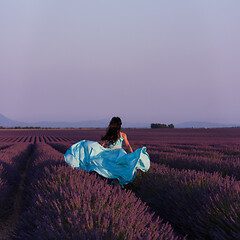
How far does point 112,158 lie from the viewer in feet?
16.9

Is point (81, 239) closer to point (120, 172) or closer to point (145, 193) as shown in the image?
point (145, 193)

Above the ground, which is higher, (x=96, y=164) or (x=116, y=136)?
(x=116, y=136)

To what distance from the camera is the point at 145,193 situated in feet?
14.8

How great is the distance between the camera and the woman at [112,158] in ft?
16.3

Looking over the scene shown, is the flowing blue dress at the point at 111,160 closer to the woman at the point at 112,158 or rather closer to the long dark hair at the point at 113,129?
the woman at the point at 112,158

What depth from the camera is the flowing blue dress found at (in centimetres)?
495

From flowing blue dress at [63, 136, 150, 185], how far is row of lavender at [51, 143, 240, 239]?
13.4 inches

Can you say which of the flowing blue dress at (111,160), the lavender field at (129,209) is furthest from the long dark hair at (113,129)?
the lavender field at (129,209)

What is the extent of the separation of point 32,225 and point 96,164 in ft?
8.00

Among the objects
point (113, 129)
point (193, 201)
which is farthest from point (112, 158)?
point (193, 201)

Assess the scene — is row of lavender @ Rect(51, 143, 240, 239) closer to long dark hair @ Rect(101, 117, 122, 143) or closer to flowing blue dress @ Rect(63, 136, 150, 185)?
flowing blue dress @ Rect(63, 136, 150, 185)

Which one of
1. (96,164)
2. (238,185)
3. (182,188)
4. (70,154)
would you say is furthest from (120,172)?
(238,185)

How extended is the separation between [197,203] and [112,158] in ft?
6.88

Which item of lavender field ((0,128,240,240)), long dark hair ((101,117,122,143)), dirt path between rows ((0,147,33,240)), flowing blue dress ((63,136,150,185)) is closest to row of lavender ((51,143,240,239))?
lavender field ((0,128,240,240))
